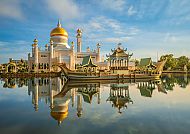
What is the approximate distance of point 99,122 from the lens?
18.4 feet

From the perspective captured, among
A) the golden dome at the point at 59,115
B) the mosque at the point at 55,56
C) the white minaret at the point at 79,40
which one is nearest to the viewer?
the golden dome at the point at 59,115

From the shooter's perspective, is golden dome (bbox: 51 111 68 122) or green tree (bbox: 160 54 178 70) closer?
golden dome (bbox: 51 111 68 122)

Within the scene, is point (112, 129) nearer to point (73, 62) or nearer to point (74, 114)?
point (74, 114)

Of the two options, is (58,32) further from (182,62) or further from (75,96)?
(182,62)

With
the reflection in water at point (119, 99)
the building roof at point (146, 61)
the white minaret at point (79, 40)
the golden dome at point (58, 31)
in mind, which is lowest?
the reflection in water at point (119, 99)

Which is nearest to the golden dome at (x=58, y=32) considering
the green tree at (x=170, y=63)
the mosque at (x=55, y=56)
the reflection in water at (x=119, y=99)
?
the mosque at (x=55, y=56)

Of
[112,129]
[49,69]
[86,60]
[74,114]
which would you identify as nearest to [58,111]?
[74,114]

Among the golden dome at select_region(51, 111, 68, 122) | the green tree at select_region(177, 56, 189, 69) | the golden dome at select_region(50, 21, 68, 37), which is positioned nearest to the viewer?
the golden dome at select_region(51, 111, 68, 122)

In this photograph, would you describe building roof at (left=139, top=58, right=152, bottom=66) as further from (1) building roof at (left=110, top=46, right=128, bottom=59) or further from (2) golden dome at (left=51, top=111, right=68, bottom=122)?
(2) golden dome at (left=51, top=111, right=68, bottom=122)

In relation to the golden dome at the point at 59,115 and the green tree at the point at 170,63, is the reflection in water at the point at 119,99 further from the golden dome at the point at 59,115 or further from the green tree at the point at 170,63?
the green tree at the point at 170,63

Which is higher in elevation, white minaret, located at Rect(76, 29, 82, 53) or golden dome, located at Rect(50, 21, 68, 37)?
golden dome, located at Rect(50, 21, 68, 37)

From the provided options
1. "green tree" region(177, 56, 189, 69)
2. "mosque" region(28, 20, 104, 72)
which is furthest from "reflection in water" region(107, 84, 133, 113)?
"green tree" region(177, 56, 189, 69)

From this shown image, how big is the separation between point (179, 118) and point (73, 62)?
90.4 ft

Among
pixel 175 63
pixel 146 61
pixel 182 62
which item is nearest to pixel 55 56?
pixel 146 61
